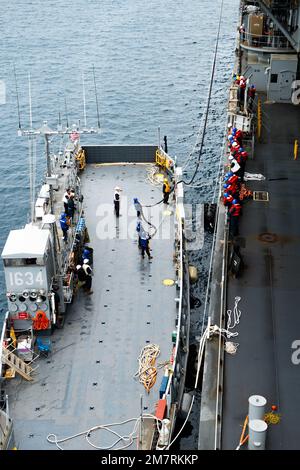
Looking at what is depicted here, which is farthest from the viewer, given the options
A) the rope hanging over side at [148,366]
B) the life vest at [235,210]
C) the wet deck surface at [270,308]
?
the life vest at [235,210]

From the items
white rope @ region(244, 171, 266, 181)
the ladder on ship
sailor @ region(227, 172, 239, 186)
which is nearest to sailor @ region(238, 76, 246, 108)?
white rope @ region(244, 171, 266, 181)

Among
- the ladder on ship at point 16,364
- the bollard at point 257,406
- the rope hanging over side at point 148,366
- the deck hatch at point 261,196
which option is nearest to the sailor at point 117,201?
the deck hatch at point 261,196

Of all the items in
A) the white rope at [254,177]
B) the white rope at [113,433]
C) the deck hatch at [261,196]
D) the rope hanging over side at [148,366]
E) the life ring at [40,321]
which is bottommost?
the white rope at [113,433]

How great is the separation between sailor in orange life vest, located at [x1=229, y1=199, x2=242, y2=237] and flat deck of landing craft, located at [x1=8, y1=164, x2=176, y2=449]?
311cm

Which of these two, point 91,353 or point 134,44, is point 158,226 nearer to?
point 91,353

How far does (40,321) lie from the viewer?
77.4 ft

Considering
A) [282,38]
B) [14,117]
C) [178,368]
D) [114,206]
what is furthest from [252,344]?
[14,117]

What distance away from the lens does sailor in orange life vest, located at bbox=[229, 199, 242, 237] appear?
26547 mm

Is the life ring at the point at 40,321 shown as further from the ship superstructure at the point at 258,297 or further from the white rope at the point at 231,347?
the white rope at the point at 231,347

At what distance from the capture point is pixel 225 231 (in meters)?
27.4

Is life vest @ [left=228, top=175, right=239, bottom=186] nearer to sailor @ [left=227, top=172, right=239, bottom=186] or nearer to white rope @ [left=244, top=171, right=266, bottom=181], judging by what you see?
sailor @ [left=227, top=172, right=239, bottom=186]

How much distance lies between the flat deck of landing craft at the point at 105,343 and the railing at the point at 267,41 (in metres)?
17.6

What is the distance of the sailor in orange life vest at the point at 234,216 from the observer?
2655cm

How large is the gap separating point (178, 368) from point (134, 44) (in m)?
65.4
